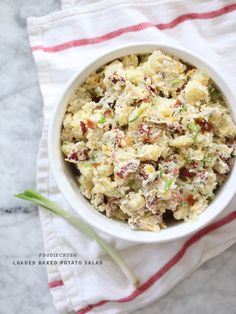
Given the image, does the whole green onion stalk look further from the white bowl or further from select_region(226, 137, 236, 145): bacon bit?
select_region(226, 137, 236, 145): bacon bit

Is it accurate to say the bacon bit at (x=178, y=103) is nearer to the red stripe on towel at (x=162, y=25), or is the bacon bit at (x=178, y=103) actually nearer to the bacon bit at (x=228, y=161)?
the bacon bit at (x=228, y=161)

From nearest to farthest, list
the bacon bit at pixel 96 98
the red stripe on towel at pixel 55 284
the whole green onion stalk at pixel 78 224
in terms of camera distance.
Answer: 1. the bacon bit at pixel 96 98
2. the whole green onion stalk at pixel 78 224
3. the red stripe on towel at pixel 55 284

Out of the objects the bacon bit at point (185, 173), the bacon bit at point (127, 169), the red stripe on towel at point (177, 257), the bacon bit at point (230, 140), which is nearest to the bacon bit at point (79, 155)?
the bacon bit at point (127, 169)

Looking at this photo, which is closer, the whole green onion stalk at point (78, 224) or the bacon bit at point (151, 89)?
the bacon bit at point (151, 89)

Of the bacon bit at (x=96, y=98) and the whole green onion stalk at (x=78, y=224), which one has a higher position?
the bacon bit at (x=96, y=98)

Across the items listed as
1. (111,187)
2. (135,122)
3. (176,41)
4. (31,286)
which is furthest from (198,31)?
(31,286)

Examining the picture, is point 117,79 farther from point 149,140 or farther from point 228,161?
point 228,161

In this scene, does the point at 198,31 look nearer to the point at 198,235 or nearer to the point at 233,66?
the point at 233,66
